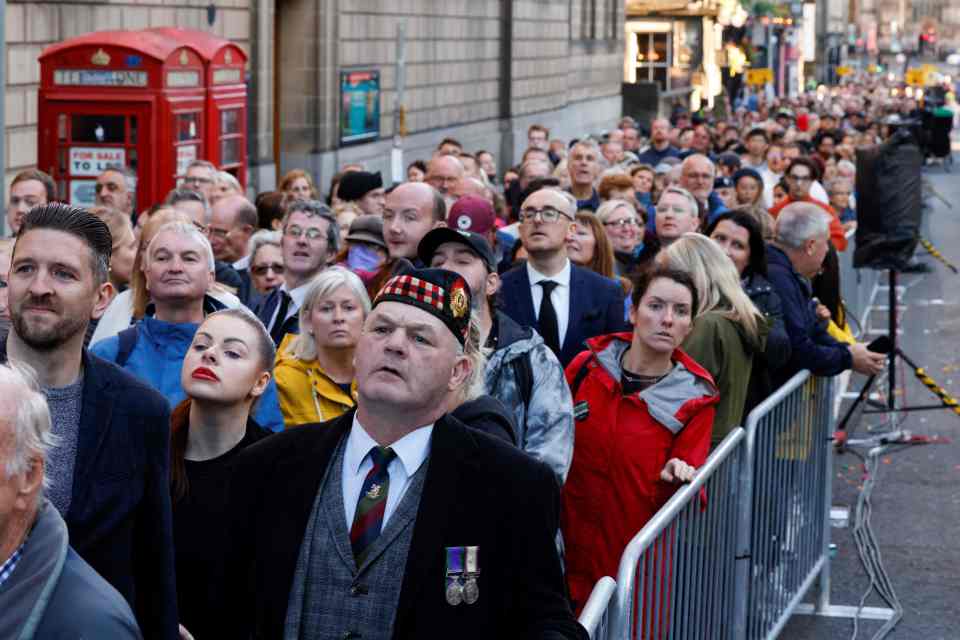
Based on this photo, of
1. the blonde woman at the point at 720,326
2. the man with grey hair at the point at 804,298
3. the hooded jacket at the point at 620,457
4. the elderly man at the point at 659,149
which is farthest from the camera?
the elderly man at the point at 659,149

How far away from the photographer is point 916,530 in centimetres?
1138

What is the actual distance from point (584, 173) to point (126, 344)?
25.2 feet

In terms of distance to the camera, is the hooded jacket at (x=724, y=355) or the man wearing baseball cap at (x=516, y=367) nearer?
the man wearing baseball cap at (x=516, y=367)

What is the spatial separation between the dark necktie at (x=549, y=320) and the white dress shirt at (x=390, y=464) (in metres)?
4.00

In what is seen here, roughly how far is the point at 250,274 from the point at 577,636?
5.67 meters

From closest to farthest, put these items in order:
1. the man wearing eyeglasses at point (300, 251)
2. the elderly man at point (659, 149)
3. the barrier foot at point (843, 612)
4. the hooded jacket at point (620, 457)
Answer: the hooded jacket at point (620, 457) → the man wearing eyeglasses at point (300, 251) → the barrier foot at point (843, 612) → the elderly man at point (659, 149)

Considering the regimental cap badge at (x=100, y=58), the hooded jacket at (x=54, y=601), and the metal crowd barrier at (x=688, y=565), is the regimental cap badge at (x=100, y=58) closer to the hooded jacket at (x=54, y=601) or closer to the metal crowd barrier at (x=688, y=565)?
the metal crowd barrier at (x=688, y=565)

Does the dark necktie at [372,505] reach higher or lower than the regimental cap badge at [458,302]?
lower

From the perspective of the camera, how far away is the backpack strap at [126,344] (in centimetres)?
648

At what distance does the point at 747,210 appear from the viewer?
957 cm

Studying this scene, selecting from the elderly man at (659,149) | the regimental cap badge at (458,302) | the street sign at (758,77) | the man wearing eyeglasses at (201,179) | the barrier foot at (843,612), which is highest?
the street sign at (758,77)

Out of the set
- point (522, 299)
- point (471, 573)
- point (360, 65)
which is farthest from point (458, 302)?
point (360, 65)

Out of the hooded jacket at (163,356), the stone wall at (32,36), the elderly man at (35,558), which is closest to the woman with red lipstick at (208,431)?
the hooded jacket at (163,356)

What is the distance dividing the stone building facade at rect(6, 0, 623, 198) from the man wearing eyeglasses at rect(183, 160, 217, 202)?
4.56m
